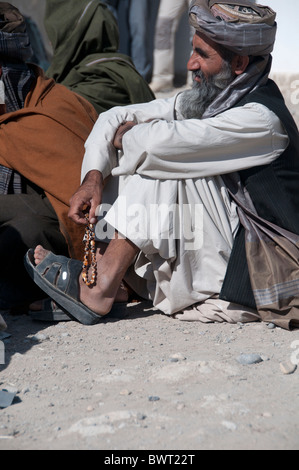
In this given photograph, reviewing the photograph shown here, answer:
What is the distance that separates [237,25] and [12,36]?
1385 millimetres

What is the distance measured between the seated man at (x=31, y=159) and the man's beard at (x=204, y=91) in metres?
0.66

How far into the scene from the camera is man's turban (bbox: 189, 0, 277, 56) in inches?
144

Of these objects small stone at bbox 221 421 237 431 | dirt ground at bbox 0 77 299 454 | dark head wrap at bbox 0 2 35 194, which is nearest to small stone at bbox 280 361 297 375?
dirt ground at bbox 0 77 299 454

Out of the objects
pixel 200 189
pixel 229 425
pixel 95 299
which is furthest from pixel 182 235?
pixel 229 425

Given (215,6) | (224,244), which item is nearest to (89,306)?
(224,244)

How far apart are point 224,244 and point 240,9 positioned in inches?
47.8

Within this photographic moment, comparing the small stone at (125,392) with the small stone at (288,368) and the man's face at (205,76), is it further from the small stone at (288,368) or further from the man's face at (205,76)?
the man's face at (205,76)

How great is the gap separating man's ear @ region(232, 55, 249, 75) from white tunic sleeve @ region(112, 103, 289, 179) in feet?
1.02

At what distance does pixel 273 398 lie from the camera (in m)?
2.67

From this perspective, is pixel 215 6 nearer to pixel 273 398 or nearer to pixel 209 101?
pixel 209 101

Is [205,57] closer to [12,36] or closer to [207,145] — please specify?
[207,145]

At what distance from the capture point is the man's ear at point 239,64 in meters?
3.76
